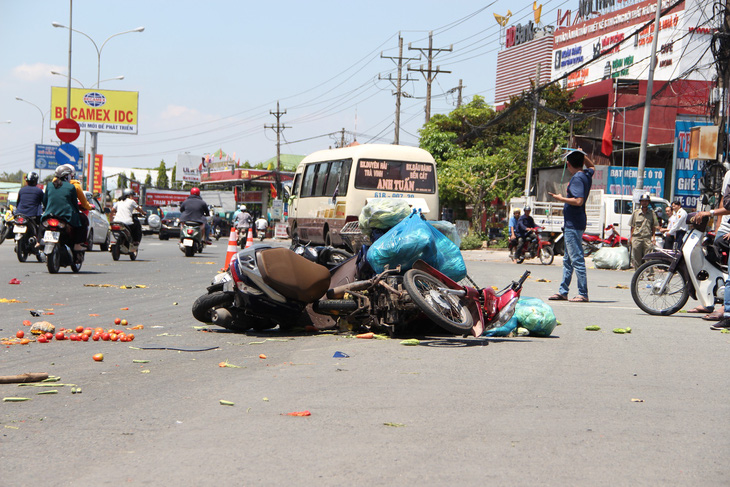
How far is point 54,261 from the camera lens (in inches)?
556

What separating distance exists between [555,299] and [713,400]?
6438 mm

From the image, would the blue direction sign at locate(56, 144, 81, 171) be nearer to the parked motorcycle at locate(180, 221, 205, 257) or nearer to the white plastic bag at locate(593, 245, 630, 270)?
the parked motorcycle at locate(180, 221, 205, 257)

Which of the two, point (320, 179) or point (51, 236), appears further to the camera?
point (320, 179)

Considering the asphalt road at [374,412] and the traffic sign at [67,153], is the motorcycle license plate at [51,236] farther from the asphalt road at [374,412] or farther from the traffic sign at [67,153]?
the traffic sign at [67,153]

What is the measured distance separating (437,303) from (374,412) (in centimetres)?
259

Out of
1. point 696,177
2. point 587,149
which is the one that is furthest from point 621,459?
point 587,149

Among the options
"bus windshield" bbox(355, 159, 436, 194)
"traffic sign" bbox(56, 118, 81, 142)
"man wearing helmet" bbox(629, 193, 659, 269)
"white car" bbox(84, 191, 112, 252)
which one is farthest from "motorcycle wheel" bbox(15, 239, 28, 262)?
"man wearing helmet" bbox(629, 193, 659, 269)

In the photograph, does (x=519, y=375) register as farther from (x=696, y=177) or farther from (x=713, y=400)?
(x=696, y=177)

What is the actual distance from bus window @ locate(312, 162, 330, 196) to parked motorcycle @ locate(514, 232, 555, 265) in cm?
681

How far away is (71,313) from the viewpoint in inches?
352

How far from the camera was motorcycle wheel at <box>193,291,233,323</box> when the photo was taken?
759cm

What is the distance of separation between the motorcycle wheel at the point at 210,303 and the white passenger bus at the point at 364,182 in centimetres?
1278

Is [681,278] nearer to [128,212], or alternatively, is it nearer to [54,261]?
[54,261]

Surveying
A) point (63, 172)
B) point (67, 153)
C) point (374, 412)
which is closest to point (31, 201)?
→ point (63, 172)
